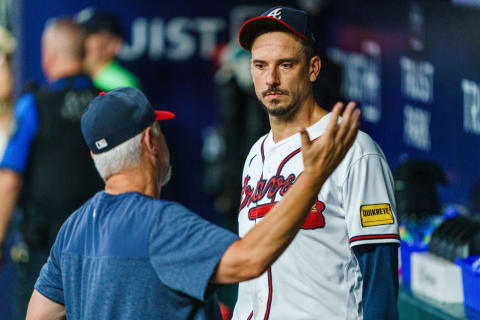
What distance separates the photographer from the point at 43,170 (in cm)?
378

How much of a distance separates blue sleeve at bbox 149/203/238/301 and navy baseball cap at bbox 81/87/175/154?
26 centimetres

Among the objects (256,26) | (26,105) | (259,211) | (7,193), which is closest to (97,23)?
(26,105)

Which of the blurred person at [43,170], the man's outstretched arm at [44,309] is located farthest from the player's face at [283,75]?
the blurred person at [43,170]

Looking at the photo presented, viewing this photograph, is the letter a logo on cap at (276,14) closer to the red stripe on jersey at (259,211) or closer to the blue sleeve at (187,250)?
the red stripe on jersey at (259,211)

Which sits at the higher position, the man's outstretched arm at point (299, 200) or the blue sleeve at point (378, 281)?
the man's outstretched arm at point (299, 200)

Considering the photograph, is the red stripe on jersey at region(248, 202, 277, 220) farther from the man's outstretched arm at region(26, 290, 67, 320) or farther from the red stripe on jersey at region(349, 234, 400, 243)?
the man's outstretched arm at region(26, 290, 67, 320)

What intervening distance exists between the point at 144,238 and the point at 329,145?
469 mm

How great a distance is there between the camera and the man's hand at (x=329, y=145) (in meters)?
1.42

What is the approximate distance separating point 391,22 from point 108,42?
189 cm

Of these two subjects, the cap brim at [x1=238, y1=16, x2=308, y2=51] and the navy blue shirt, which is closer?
the navy blue shirt

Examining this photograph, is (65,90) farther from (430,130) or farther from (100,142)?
(100,142)

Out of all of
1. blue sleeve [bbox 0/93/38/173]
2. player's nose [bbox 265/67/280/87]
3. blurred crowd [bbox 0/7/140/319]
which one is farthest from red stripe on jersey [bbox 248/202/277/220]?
blue sleeve [bbox 0/93/38/173]

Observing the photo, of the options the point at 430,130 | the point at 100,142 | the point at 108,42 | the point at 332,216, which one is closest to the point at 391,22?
the point at 430,130

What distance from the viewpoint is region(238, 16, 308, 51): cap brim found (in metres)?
2.03
